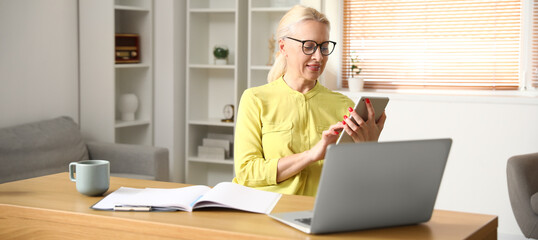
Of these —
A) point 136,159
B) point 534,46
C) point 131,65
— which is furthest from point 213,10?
point 534,46

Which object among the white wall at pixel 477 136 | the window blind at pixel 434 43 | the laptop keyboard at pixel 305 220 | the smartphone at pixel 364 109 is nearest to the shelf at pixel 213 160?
the window blind at pixel 434 43

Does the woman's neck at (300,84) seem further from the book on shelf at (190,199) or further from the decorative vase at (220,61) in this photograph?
the decorative vase at (220,61)

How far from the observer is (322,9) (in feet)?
16.1

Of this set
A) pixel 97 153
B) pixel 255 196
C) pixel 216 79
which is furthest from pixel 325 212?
pixel 216 79

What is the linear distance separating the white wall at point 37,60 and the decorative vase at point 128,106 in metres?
0.33

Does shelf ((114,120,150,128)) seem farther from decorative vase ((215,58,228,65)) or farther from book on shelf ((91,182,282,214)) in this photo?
book on shelf ((91,182,282,214))

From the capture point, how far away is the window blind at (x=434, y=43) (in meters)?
4.69

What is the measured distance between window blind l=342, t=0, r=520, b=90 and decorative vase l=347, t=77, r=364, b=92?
185mm

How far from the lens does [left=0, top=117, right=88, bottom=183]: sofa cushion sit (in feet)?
13.1

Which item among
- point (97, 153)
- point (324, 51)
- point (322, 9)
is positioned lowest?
point (97, 153)

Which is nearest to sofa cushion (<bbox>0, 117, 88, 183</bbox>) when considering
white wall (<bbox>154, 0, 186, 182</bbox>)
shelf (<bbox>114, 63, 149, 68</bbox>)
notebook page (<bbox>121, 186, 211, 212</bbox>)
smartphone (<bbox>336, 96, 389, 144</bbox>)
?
shelf (<bbox>114, 63, 149, 68</bbox>)

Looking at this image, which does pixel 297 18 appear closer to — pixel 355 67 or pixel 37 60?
pixel 355 67

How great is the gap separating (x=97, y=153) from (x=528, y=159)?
108 inches

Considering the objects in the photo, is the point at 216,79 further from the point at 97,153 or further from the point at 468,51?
the point at 468,51
